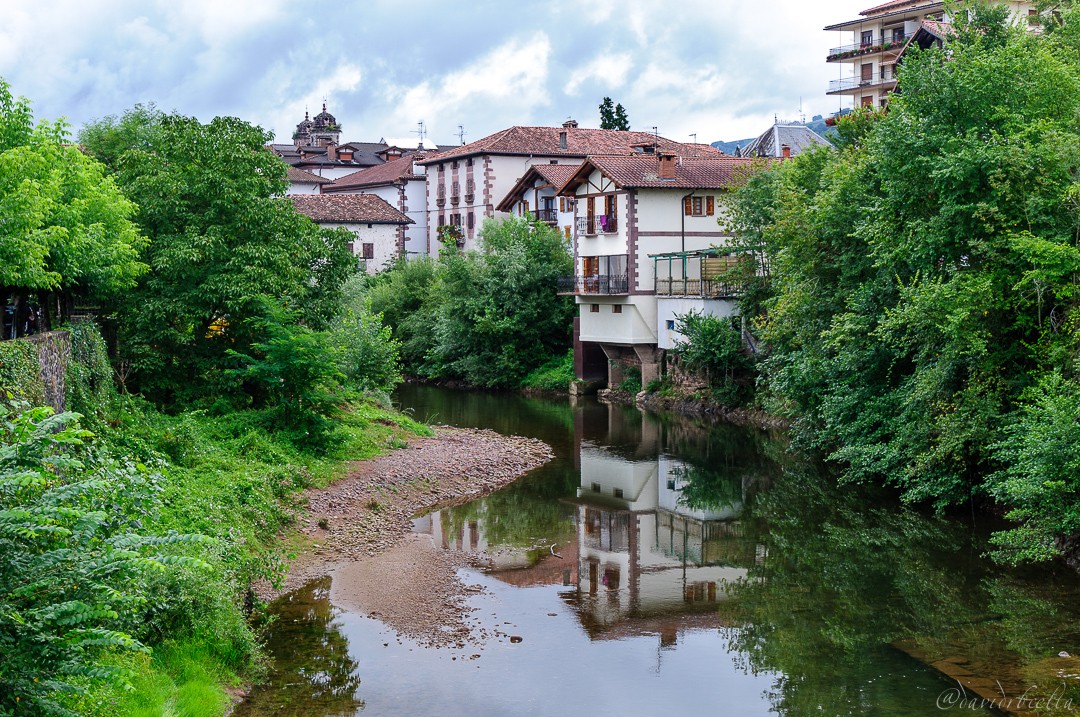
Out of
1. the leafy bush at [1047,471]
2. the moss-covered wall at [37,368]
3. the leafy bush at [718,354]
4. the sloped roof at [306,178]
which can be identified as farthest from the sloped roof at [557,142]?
the moss-covered wall at [37,368]

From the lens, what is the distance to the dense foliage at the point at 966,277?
20969 mm

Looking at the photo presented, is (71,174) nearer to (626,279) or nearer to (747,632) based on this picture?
(747,632)

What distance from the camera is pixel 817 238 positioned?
3097 cm

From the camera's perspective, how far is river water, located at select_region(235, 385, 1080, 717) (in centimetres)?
1504

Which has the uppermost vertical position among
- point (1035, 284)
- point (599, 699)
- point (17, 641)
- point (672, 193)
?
point (672, 193)

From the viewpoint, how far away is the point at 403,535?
24.2m

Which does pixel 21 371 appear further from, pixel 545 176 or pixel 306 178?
pixel 306 178

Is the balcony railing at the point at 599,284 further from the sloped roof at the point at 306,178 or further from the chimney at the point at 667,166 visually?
the sloped roof at the point at 306,178

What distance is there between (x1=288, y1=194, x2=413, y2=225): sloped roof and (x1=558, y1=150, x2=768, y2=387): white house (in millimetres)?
27526

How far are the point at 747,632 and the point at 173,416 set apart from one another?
56.8 feet

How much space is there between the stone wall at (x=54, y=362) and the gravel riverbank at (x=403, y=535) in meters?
5.00

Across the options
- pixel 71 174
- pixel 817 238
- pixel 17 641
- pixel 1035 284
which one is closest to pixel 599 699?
pixel 17 641

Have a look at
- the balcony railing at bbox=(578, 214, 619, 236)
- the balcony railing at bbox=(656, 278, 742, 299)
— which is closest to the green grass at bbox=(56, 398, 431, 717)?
the balcony railing at bbox=(656, 278, 742, 299)

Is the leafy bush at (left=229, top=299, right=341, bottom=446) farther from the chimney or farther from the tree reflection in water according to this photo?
the chimney
